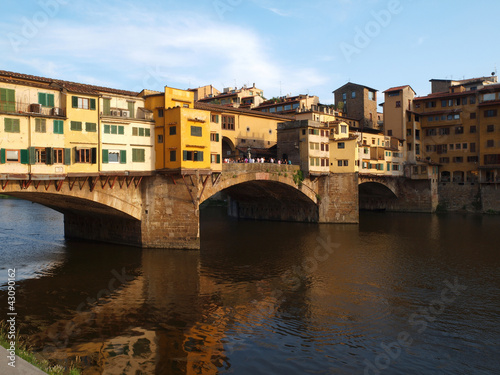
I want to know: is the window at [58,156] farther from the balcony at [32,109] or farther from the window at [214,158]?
the window at [214,158]

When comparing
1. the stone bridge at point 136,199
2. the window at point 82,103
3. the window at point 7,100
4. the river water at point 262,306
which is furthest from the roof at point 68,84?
the river water at point 262,306

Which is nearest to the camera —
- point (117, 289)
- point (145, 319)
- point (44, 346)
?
point (44, 346)

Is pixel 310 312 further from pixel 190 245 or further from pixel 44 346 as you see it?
pixel 190 245

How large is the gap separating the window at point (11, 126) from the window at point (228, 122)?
35.7 m

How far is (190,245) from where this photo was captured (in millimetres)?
41719

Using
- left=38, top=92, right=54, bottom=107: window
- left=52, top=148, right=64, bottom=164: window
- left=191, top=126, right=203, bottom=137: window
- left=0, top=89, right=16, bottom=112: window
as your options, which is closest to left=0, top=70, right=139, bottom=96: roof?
left=0, top=89, right=16, bottom=112: window

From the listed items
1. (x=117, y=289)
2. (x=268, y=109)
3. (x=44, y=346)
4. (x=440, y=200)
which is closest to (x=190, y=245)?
(x=117, y=289)

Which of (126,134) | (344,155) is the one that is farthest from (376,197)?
(126,134)

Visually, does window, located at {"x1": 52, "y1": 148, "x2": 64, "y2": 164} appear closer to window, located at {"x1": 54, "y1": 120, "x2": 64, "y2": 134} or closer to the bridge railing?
window, located at {"x1": 54, "y1": 120, "x2": 64, "y2": 134}

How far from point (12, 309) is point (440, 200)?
79.7 metres

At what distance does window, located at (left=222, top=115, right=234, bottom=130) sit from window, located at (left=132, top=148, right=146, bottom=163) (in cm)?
2567

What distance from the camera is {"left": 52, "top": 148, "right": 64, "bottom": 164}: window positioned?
35000 mm

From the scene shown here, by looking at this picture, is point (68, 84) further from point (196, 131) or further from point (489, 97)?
point (489, 97)

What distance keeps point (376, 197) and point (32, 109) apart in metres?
71.1
